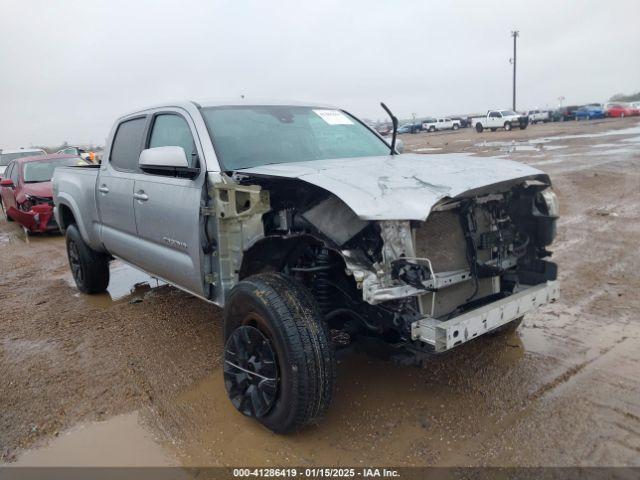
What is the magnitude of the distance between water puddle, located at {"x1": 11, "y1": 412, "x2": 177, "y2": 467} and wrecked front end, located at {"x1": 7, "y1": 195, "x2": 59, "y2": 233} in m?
8.11

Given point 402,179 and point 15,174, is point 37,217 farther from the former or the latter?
point 402,179

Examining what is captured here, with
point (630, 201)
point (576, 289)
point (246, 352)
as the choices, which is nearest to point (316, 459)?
point (246, 352)

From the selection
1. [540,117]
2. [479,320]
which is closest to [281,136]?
[479,320]

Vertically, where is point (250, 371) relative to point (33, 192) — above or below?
below

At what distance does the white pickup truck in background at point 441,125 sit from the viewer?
53.6 meters

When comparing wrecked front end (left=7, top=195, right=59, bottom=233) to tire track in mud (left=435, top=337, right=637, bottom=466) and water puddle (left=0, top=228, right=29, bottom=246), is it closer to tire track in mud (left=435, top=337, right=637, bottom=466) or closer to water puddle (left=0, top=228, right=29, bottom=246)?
water puddle (left=0, top=228, right=29, bottom=246)

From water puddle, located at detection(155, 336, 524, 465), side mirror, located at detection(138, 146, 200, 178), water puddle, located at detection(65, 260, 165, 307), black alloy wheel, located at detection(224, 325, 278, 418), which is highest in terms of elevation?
side mirror, located at detection(138, 146, 200, 178)

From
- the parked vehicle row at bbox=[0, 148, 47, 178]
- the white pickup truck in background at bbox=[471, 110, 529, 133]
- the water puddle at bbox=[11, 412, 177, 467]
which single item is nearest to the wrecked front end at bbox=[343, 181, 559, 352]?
the water puddle at bbox=[11, 412, 177, 467]

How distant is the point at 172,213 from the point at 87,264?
98.6 inches

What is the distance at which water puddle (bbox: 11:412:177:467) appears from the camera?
2975mm

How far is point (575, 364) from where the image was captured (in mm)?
3621

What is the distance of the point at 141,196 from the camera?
4.30m

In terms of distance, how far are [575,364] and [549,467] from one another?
1.18m

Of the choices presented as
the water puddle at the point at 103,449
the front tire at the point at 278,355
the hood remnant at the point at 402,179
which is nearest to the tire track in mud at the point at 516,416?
the front tire at the point at 278,355
